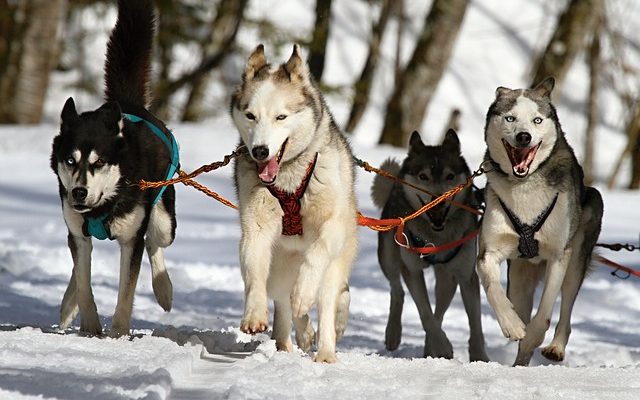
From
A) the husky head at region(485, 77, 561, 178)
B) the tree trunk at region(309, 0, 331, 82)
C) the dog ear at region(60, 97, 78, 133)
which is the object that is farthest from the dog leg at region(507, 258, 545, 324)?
the tree trunk at region(309, 0, 331, 82)

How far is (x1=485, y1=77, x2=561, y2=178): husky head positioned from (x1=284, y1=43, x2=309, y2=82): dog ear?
3.72ft

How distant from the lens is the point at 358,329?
7.54 metres

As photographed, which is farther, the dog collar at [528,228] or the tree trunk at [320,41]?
the tree trunk at [320,41]

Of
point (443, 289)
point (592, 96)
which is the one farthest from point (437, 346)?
point (592, 96)

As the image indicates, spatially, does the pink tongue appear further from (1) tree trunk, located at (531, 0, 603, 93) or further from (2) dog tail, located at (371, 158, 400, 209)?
(1) tree trunk, located at (531, 0, 603, 93)

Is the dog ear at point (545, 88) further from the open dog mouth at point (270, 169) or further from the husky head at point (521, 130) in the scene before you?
the open dog mouth at point (270, 169)

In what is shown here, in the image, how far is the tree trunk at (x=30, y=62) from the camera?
17.5 metres

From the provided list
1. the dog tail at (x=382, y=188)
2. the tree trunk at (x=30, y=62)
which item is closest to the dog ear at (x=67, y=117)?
the dog tail at (x=382, y=188)

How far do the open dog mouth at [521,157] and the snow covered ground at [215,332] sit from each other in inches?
39.4

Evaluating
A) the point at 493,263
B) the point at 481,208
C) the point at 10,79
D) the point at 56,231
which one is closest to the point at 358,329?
the point at 481,208

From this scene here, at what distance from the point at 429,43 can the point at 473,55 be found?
1729cm

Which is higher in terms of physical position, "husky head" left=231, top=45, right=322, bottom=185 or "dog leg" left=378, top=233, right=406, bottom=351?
"husky head" left=231, top=45, right=322, bottom=185

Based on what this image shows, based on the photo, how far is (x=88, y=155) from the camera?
526 cm

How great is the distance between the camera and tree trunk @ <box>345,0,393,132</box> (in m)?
19.2
